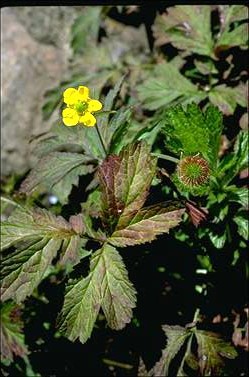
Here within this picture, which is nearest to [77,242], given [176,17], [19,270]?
[19,270]

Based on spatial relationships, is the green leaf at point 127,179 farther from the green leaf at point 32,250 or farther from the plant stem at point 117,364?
the plant stem at point 117,364

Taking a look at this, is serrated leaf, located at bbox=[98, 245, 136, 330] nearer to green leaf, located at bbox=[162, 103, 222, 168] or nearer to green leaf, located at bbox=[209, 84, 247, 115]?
green leaf, located at bbox=[162, 103, 222, 168]

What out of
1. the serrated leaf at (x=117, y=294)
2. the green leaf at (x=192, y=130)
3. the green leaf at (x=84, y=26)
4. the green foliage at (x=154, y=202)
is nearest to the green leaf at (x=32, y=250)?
the green foliage at (x=154, y=202)

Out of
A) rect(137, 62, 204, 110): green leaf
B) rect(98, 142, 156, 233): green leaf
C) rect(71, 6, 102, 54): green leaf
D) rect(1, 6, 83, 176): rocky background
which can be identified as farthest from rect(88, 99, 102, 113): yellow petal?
rect(1, 6, 83, 176): rocky background

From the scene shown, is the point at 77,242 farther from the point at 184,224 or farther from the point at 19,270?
the point at 184,224

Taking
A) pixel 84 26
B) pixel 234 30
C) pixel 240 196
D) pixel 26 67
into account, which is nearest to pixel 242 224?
pixel 240 196

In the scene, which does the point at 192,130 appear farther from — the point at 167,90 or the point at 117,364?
the point at 117,364
